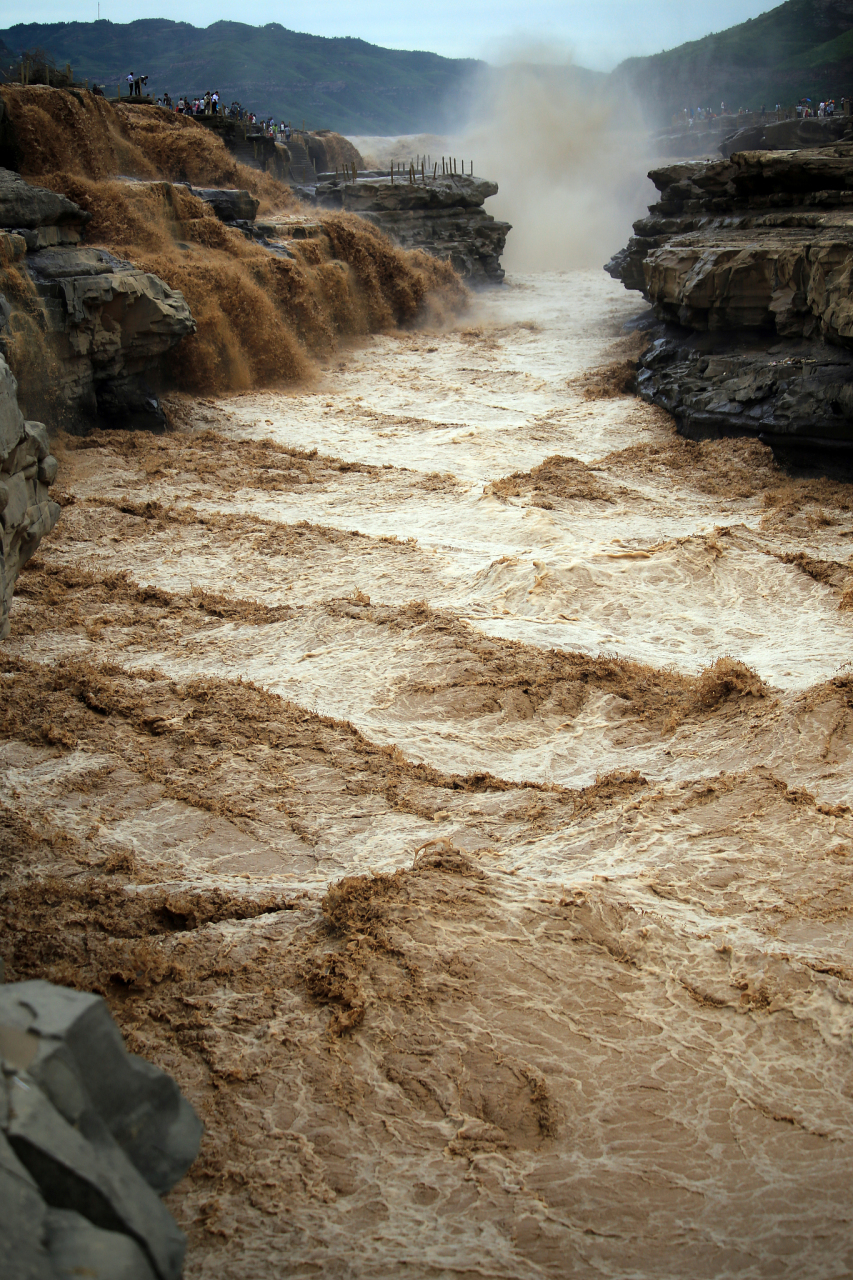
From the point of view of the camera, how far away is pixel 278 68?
51.2 meters

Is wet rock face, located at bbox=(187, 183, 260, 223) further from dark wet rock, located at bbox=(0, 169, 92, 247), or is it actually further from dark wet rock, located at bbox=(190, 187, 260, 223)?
dark wet rock, located at bbox=(0, 169, 92, 247)

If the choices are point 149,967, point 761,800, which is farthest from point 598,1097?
point 761,800

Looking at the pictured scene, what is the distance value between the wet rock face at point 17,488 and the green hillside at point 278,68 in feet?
158

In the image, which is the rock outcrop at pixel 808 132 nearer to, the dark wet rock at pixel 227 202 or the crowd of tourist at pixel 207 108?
the dark wet rock at pixel 227 202

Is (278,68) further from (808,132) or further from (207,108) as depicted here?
(808,132)

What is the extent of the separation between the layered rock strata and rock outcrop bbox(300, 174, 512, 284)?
9.40 m

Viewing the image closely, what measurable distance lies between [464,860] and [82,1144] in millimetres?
2165

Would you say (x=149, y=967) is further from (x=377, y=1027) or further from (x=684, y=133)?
(x=684, y=133)

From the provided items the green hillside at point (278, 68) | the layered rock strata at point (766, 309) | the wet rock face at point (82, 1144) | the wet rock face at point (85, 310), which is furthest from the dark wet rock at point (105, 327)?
the green hillside at point (278, 68)

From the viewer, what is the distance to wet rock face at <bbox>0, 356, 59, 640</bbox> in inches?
148

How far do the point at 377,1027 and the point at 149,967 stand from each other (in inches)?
33.1

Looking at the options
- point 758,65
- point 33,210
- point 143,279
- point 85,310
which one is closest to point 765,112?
point 758,65

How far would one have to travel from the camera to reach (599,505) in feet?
27.3

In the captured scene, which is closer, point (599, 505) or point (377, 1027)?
point (377, 1027)
